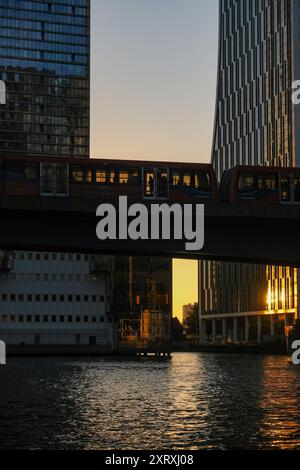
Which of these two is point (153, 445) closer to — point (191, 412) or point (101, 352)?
point (191, 412)

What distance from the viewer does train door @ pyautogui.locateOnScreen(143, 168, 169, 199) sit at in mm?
56094

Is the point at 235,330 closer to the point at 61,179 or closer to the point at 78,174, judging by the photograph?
the point at 78,174

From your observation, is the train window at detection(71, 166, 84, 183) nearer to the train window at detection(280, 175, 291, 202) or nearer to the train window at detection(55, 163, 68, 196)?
the train window at detection(55, 163, 68, 196)

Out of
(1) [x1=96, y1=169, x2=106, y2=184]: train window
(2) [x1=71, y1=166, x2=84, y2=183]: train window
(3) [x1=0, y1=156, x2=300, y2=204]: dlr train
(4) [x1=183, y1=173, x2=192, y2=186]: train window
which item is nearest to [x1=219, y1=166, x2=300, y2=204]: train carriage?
(3) [x1=0, y1=156, x2=300, y2=204]: dlr train

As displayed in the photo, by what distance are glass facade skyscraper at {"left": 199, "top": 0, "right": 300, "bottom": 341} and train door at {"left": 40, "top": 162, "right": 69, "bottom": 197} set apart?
108m

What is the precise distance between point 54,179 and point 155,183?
6.50 meters

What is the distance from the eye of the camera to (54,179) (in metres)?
56.3

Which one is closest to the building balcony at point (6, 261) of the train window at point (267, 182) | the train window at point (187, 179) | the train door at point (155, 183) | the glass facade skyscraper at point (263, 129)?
the glass facade skyscraper at point (263, 129)

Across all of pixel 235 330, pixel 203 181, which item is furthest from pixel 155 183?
pixel 235 330

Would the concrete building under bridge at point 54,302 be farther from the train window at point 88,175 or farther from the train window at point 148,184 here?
the train window at point 148,184

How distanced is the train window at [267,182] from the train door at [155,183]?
22.4 ft

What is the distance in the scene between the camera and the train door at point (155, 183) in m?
56.1

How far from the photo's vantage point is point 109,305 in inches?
7781
